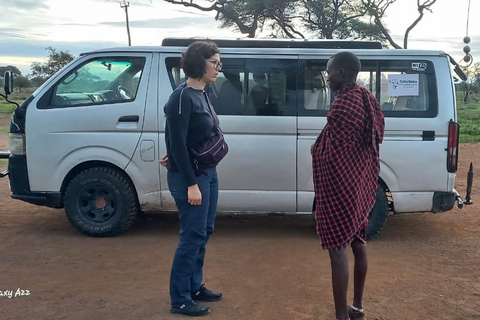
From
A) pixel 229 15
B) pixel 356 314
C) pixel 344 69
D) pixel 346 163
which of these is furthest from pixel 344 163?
pixel 229 15

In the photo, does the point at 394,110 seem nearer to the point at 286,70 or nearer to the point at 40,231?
the point at 286,70

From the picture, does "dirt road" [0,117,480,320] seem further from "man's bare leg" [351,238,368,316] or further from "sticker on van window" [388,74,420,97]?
"sticker on van window" [388,74,420,97]

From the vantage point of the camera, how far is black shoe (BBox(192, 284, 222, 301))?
4.00 meters

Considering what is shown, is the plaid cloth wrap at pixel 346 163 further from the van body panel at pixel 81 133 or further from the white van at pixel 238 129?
the van body panel at pixel 81 133

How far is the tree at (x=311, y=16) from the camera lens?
21.7m

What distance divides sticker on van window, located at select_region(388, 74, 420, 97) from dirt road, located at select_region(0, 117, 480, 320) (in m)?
1.54

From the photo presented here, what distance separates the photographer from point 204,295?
4.02 m

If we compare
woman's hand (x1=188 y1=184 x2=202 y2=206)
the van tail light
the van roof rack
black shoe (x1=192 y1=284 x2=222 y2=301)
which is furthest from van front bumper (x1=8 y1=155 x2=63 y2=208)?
the van tail light

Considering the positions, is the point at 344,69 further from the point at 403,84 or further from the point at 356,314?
the point at 403,84

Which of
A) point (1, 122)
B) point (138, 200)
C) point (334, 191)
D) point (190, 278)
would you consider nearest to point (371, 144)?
point (334, 191)

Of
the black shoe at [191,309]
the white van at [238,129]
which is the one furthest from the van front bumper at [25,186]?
the black shoe at [191,309]

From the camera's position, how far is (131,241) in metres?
5.55

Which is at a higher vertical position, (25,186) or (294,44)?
(294,44)

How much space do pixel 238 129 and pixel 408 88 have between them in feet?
5.73
